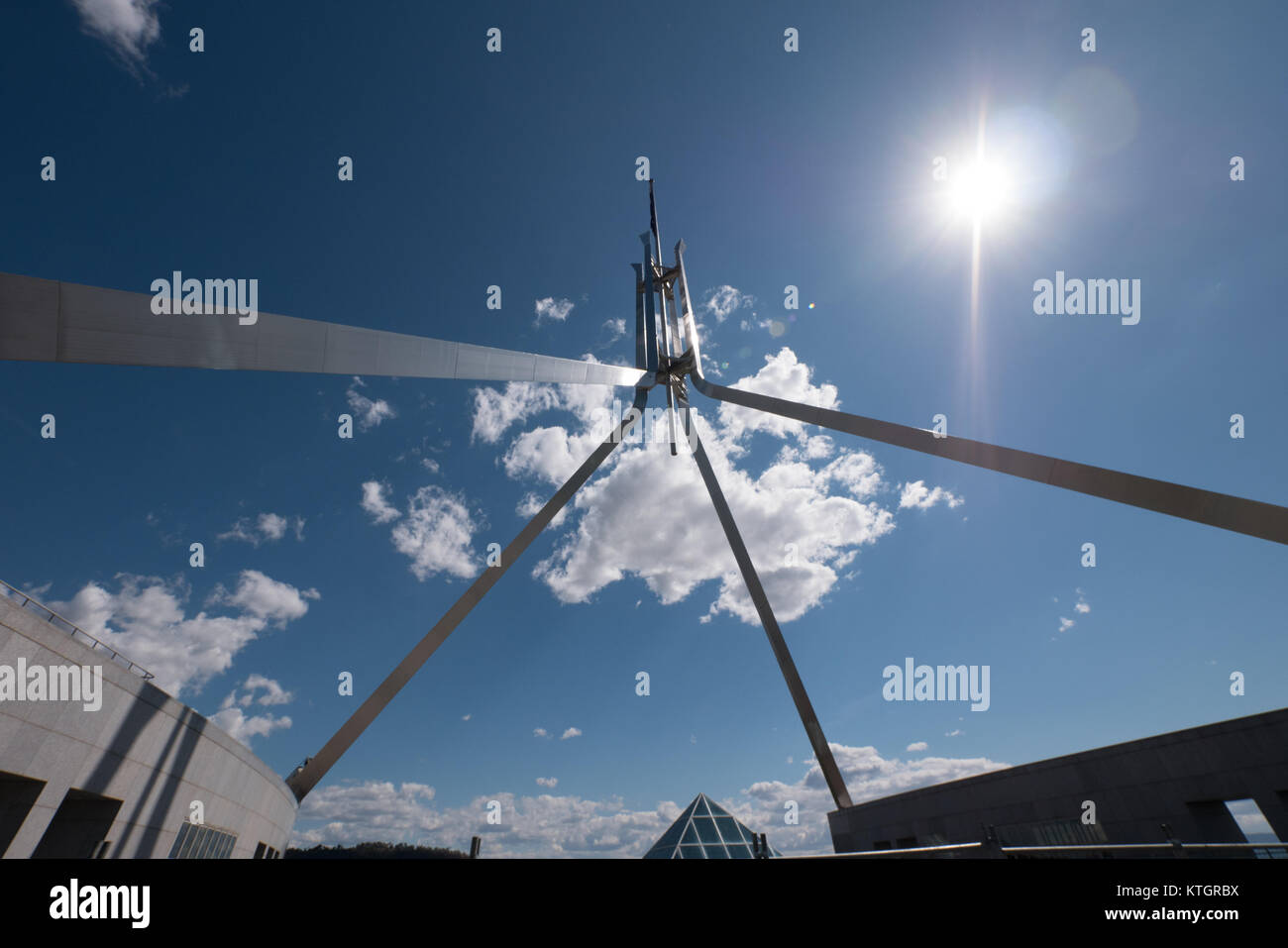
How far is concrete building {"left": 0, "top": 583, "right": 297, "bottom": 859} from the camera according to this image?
9586 millimetres

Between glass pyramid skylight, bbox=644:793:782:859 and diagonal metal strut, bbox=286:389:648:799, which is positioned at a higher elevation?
diagonal metal strut, bbox=286:389:648:799

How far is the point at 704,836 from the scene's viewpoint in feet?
127

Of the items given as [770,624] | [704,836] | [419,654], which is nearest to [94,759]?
[419,654]

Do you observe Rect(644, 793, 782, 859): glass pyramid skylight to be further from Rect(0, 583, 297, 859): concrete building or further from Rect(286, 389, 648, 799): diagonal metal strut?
Rect(0, 583, 297, 859): concrete building

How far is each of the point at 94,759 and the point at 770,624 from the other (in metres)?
21.5

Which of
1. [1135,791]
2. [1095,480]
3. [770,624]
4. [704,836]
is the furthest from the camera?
[704,836]

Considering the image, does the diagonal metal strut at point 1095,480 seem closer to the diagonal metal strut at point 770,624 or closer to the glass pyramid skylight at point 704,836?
the diagonal metal strut at point 770,624

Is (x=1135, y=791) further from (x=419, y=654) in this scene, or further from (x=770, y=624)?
(x=419, y=654)

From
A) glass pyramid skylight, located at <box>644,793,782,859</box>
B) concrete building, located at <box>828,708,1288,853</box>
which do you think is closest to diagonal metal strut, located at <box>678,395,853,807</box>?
concrete building, located at <box>828,708,1288,853</box>

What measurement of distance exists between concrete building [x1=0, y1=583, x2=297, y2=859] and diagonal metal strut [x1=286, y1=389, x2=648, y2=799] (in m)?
4.29

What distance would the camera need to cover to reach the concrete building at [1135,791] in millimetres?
12547

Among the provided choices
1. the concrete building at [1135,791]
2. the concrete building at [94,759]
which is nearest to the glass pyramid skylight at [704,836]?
the concrete building at [1135,791]
